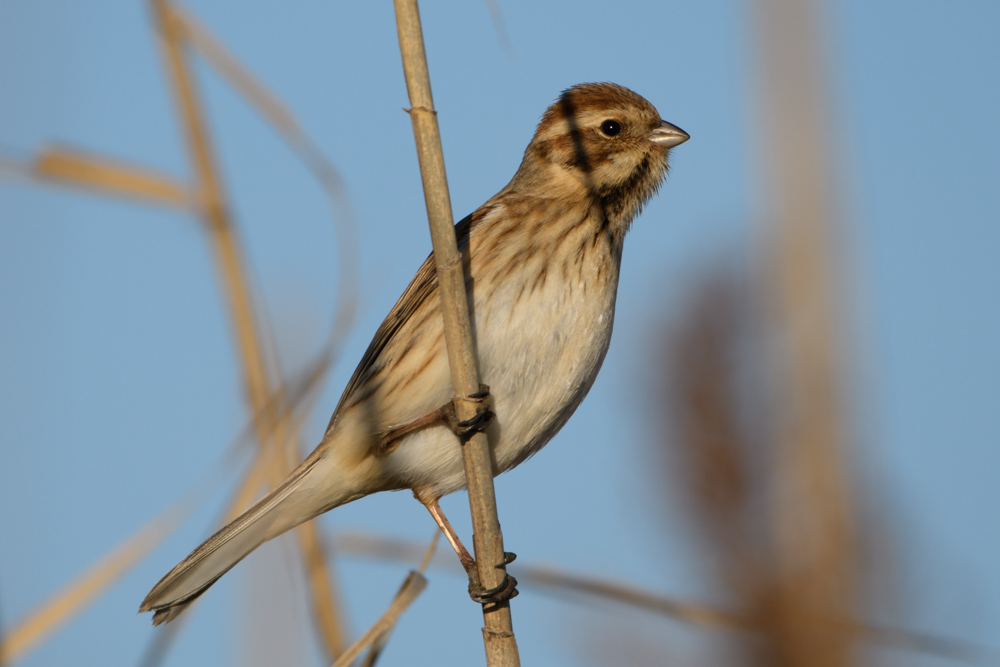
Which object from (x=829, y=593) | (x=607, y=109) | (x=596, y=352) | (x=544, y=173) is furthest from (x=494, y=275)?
(x=829, y=593)

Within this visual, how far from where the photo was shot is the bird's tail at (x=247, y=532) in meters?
2.85

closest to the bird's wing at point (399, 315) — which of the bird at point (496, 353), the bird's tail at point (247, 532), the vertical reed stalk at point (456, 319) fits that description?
the bird at point (496, 353)

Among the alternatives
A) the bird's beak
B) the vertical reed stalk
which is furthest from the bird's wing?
the vertical reed stalk

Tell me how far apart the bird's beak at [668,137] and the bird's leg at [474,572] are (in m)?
1.56

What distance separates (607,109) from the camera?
3805mm

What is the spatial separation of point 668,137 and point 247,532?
206cm

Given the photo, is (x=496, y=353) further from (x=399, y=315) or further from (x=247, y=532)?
(x=247, y=532)

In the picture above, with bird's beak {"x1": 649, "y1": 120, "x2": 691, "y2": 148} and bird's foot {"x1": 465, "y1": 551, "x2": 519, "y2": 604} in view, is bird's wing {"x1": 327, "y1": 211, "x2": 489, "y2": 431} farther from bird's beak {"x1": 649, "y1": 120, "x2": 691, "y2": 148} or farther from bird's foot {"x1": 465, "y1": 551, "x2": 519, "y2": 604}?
bird's foot {"x1": 465, "y1": 551, "x2": 519, "y2": 604}

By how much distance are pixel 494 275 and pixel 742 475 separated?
1098 millimetres

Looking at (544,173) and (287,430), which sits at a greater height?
(544,173)

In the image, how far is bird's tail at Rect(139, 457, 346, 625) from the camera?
9.35 feet

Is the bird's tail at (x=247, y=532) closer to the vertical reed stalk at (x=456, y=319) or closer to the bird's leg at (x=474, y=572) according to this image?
the bird's leg at (x=474, y=572)

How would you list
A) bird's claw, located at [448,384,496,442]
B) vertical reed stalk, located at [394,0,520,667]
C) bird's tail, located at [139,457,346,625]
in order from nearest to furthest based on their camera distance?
1. vertical reed stalk, located at [394,0,520,667]
2. bird's claw, located at [448,384,496,442]
3. bird's tail, located at [139,457,346,625]

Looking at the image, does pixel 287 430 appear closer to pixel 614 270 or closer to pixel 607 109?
pixel 614 270
